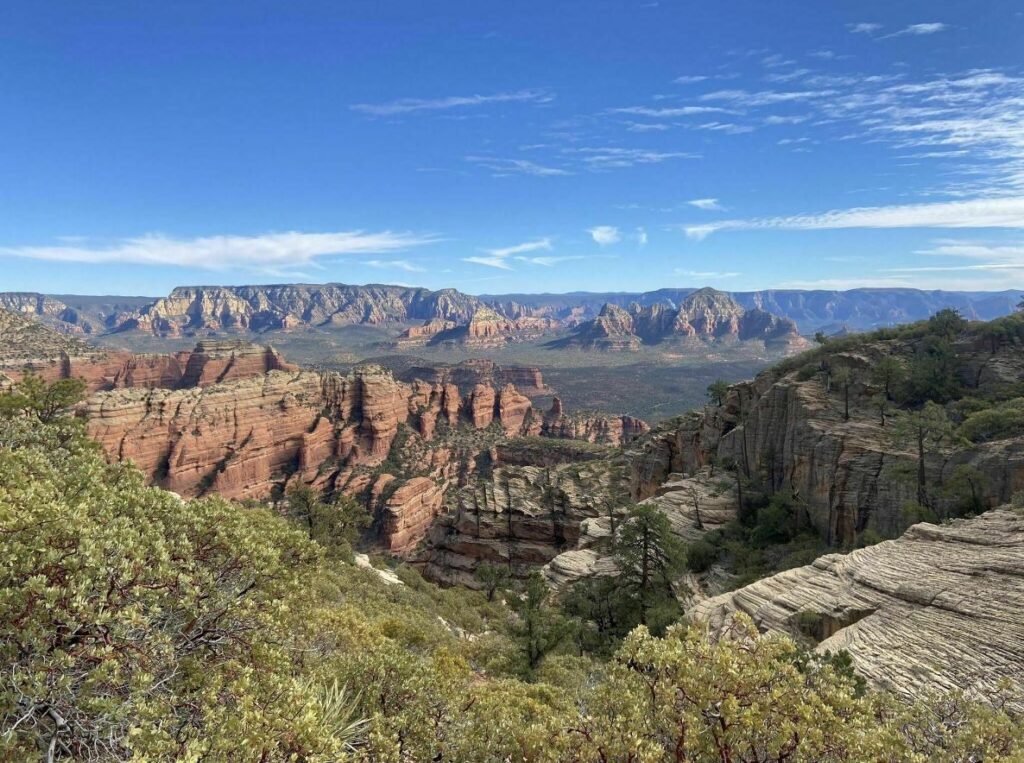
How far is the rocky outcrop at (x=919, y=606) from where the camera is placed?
1673cm

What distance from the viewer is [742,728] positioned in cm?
938

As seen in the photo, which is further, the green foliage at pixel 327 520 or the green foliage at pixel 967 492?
the green foliage at pixel 327 520

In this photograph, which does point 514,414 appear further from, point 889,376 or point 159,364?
point 159,364

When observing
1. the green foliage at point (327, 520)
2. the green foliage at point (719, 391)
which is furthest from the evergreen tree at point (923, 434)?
the green foliage at point (327, 520)

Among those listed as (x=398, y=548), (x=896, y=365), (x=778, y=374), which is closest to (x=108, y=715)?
(x=896, y=365)

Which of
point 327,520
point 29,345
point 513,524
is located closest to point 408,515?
point 513,524

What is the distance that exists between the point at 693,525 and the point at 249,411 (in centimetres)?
9329

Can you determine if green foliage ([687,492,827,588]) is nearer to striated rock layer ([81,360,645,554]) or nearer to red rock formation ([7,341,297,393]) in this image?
striated rock layer ([81,360,645,554])

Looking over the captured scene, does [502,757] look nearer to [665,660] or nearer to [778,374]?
[665,660]

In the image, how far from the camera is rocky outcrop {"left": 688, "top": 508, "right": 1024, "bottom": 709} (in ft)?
54.9

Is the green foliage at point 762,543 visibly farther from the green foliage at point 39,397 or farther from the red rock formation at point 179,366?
the red rock formation at point 179,366

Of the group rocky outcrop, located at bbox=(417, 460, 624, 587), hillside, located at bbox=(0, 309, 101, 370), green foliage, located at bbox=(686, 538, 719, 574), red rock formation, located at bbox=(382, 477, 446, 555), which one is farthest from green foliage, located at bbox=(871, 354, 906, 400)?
hillside, located at bbox=(0, 309, 101, 370)

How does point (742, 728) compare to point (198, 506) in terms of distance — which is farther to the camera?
point (198, 506)

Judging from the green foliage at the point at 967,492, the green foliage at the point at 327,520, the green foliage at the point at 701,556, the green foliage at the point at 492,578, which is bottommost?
the green foliage at the point at 492,578
